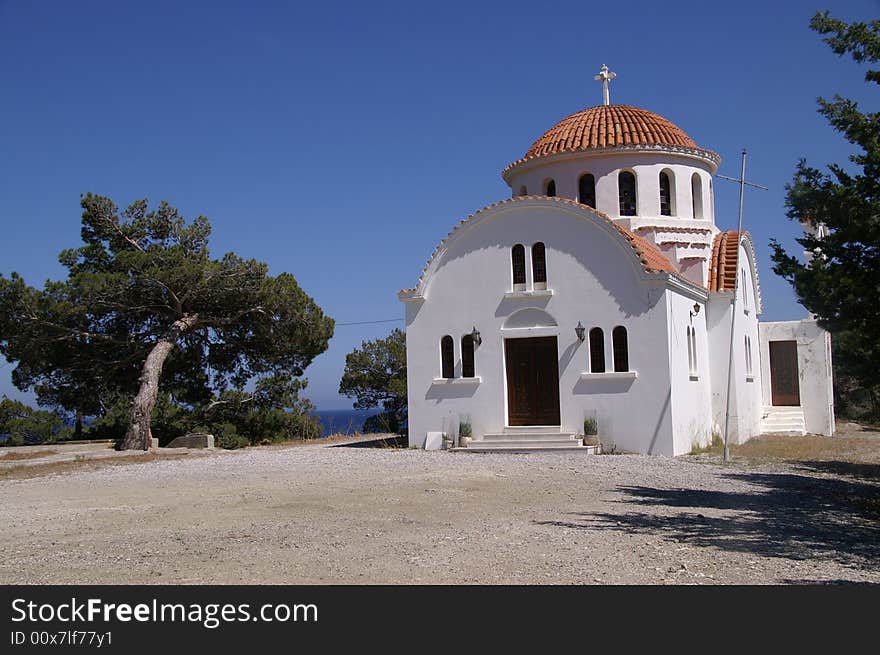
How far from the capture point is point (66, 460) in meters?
20.7

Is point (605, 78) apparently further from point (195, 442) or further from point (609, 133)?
point (195, 442)

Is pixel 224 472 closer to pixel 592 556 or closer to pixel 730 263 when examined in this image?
pixel 592 556

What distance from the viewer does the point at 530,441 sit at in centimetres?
2064

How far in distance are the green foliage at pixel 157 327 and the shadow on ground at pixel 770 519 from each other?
51.5 feet

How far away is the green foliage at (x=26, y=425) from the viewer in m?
28.5

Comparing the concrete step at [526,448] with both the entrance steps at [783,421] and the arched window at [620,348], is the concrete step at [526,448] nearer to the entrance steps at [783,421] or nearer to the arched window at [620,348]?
the arched window at [620,348]

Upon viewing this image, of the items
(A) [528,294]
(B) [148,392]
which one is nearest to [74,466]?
(B) [148,392]

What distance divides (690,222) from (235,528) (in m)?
17.8

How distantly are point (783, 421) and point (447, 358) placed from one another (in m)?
11.7

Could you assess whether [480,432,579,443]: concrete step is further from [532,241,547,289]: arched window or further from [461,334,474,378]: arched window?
[532,241,547,289]: arched window

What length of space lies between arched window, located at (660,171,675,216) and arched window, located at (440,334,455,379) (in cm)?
727

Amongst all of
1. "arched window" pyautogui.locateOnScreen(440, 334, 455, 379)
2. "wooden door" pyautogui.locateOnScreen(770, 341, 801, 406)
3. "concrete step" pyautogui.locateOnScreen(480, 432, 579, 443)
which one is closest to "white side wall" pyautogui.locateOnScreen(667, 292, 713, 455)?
"concrete step" pyautogui.locateOnScreen(480, 432, 579, 443)

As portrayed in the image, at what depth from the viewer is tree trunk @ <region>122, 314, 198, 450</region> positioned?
23.9 metres
